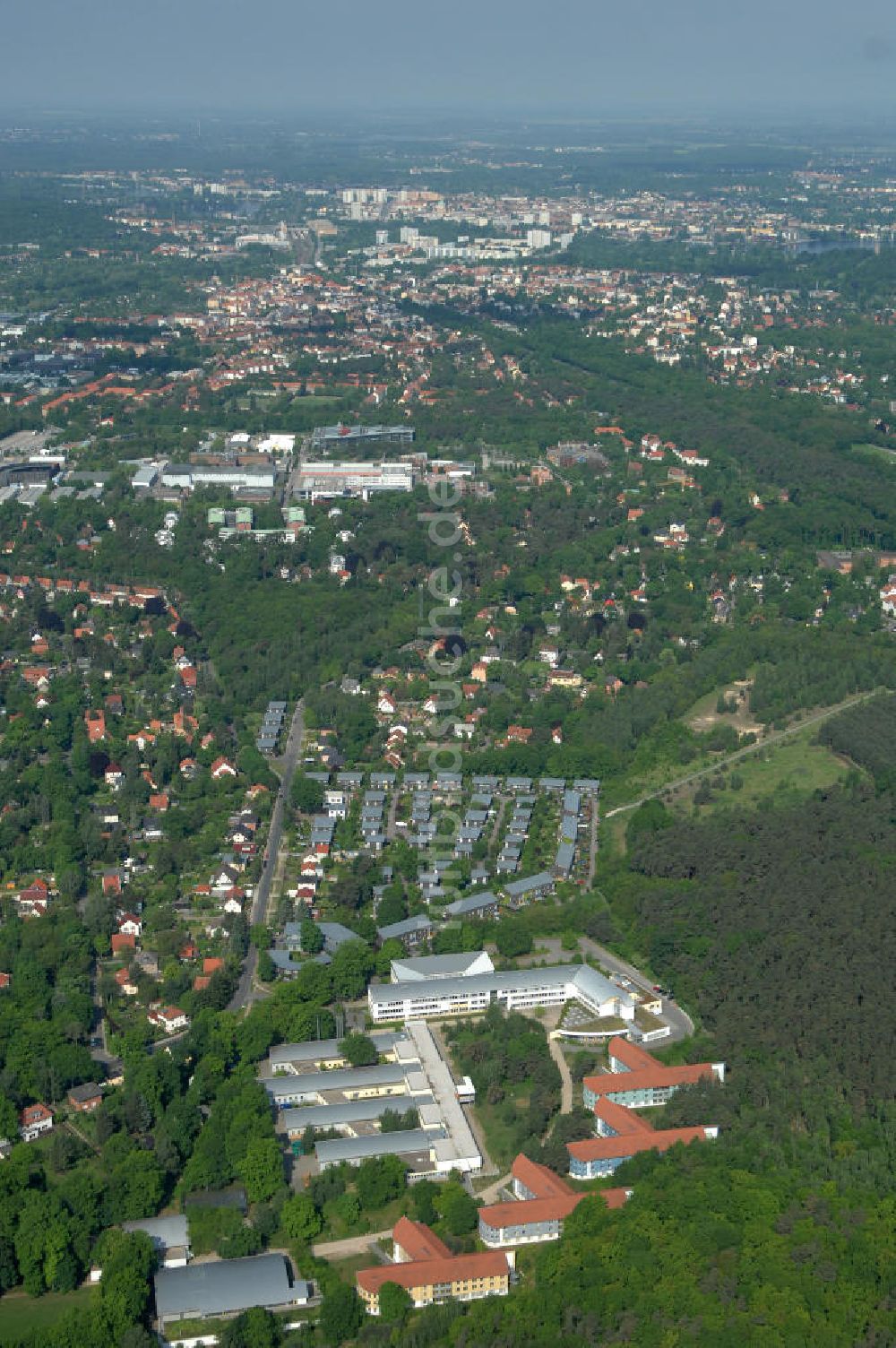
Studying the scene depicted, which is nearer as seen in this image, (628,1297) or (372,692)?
(628,1297)

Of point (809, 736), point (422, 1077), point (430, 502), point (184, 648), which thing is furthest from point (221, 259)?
point (422, 1077)

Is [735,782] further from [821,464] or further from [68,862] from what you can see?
A: [821,464]

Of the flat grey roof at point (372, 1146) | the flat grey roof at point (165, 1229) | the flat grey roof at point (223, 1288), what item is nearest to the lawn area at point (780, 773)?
the flat grey roof at point (372, 1146)

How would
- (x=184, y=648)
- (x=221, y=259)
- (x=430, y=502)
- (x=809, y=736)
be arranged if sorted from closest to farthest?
1. (x=809, y=736)
2. (x=184, y=648)
3. (x=430, y=502)
4. (x=221, y=259)

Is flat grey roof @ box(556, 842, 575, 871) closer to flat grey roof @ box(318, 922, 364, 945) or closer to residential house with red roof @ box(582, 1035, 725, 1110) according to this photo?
flat grey roof @ box(318, 922, 364, 945)

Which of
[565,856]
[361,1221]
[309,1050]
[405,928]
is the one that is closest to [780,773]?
[565,856]

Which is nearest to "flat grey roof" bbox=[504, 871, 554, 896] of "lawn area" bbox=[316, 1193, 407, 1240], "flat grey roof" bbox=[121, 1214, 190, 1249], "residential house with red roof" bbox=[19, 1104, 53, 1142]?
"lawn area" bbox=[316, 1193, 407, 1240]

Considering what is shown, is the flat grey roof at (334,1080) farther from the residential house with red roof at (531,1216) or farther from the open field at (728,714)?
the open field at (728,714)
